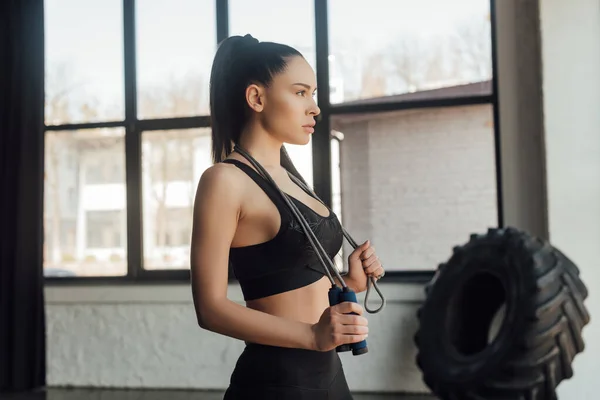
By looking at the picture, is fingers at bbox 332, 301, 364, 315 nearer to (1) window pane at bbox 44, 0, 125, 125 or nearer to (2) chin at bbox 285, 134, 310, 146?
(2) chin at bbox 285, 134, 310, 146

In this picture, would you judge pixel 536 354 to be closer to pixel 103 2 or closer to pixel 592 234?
pixel 592 234

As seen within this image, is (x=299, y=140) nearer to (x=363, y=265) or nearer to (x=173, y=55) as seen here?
(x=363, y=265)

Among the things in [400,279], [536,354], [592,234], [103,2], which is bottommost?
[536,354]

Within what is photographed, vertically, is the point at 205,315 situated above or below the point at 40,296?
above

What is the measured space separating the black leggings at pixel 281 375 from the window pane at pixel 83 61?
3496mm

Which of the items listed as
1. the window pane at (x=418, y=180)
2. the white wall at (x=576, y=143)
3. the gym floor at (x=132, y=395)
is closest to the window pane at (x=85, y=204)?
the gym floor at (x=132, y=395)

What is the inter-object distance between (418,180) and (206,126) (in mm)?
1372

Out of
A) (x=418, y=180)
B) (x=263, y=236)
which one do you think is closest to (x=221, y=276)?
(x=263, y=236)

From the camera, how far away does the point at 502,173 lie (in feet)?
11.5

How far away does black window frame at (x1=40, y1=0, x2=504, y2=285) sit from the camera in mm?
3613

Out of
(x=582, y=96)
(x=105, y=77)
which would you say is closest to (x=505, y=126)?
(x=582, y=96)

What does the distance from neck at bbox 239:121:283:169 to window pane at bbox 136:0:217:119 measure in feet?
10.3

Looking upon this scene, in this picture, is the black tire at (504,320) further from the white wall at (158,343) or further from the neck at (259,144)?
the neck at (259,144)

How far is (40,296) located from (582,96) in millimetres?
3272
